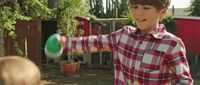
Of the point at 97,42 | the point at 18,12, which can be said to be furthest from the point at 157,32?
the point at 18,12

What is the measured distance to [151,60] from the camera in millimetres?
2590

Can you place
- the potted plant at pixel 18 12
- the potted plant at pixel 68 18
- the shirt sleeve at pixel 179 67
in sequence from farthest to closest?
1. the potted plant at pixel 68 18
2. the potted plant at pixel 18 12
3. the shirt sleeve at pixel 179 67

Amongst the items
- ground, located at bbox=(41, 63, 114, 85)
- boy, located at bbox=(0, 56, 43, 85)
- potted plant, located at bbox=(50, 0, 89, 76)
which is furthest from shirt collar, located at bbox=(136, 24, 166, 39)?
potted plant, located at bbox=(50, 0, 89, 76)

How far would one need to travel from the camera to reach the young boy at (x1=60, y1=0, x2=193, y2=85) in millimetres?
2529

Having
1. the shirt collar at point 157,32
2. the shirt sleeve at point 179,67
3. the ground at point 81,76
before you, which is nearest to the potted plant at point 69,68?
the ground at point 81,76

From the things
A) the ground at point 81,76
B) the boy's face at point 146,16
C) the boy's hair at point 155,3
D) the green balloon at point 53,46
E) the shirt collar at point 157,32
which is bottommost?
the ground at point 81,76

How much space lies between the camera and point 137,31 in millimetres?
2705

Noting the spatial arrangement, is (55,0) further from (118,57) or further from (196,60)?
(118,57)

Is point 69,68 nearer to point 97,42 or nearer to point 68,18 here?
point 68,18

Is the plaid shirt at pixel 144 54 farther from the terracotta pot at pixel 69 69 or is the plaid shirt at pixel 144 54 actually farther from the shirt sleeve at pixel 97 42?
the terracotta pot at pixel 69 69

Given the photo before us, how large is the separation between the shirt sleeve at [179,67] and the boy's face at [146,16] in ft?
0.69

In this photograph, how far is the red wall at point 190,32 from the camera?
1363 cm

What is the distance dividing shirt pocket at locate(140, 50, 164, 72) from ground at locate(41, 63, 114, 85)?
8795 mm

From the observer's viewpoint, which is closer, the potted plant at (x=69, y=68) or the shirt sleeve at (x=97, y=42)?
the shirt sleeve at (x=97, y=42)
